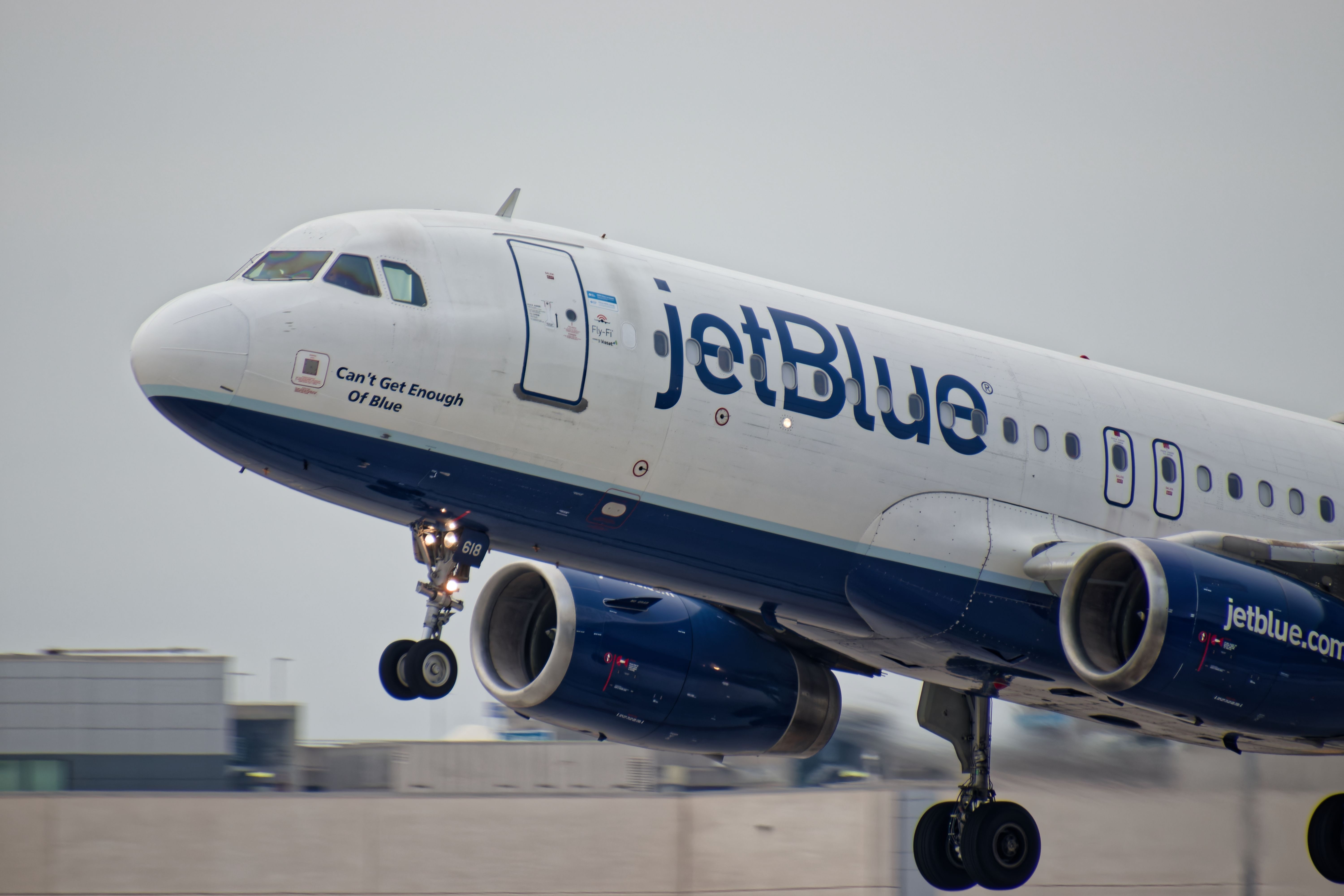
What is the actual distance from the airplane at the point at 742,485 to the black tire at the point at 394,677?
41 mm

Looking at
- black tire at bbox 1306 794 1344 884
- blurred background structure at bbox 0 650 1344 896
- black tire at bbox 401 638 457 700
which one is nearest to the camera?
black tire at bbox 401 638 457 700

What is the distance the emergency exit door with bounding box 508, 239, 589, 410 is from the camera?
13070mm

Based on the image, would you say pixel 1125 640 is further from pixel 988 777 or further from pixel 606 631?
pixel 606 631

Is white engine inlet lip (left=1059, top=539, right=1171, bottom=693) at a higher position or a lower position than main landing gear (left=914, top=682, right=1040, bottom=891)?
higher

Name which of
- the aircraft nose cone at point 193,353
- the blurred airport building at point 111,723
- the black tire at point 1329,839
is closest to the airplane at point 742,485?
the aircraft nose cone at point 193,353

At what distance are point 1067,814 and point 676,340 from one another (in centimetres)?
1140

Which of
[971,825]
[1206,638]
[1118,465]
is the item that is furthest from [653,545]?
Answer: [971,825]

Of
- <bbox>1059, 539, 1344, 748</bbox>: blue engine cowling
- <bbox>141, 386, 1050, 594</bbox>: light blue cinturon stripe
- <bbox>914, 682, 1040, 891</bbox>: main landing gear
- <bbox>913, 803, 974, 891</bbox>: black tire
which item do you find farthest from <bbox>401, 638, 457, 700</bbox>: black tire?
<bbox>913, 803, 974, 891</bbox>: black tire

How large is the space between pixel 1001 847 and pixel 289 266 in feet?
33.5

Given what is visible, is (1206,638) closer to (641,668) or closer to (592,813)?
(641,668)

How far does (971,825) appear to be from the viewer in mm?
17734

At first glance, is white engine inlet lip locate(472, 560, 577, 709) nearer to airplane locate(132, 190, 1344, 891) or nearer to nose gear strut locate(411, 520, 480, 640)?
airplane locate(132, 190, 1344, 891)

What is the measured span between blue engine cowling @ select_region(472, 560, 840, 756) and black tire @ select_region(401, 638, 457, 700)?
3.52 m

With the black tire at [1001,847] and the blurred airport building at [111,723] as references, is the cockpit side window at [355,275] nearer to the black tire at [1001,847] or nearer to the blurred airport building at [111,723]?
the black tire at [1001,847]
